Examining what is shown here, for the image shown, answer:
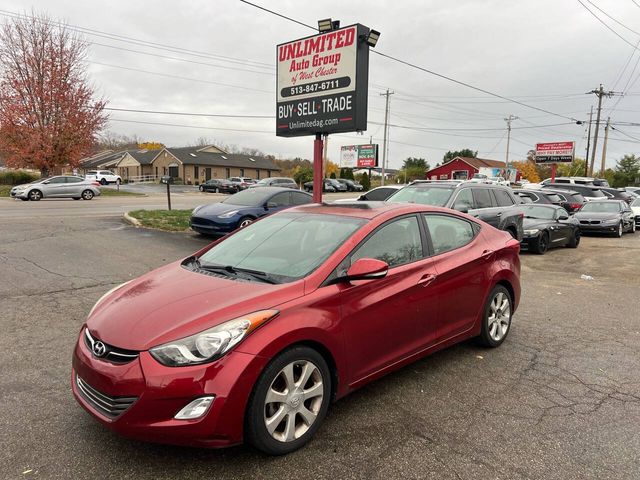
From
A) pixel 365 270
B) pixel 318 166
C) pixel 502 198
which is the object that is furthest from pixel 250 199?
Answer: pixel 365 270

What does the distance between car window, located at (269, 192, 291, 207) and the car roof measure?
8.14 m

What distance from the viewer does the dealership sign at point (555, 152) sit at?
4353 centimetres

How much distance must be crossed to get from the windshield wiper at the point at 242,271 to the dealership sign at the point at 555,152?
47041 mm

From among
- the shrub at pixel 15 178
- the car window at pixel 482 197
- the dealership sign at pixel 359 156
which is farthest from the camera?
the dealership sign at pixel 359 156

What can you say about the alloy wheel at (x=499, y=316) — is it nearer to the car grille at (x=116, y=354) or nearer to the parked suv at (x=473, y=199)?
the car grille at (x=116, y=354)

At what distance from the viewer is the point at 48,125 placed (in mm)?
33406

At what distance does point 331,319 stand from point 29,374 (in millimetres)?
2698

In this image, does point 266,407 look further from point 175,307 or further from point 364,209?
point 364,209

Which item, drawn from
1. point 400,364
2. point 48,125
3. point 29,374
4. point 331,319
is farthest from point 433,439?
point 48,125

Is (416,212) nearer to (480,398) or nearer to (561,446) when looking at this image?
(480,398)

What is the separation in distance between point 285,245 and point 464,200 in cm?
773

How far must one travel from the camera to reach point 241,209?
38.8ft

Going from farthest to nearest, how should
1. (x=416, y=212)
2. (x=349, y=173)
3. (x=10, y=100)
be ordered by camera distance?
1. (x=349, y=173)
2. (x=10, y=100)
3. (x=416, y=212)

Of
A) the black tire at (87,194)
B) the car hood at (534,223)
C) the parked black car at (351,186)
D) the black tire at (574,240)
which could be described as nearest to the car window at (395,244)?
the car hood at (534,223)
